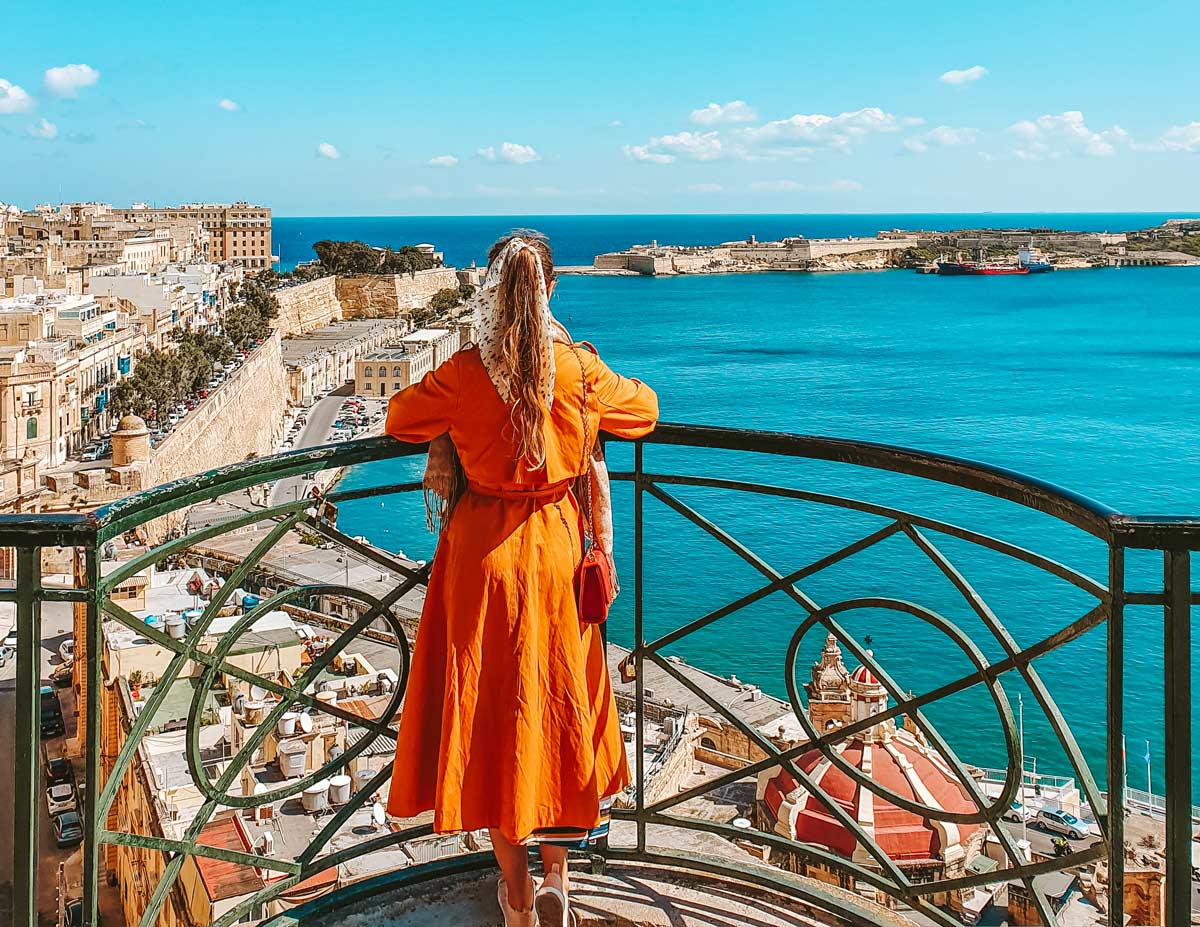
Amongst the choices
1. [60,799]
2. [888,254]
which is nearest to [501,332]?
[60,799]

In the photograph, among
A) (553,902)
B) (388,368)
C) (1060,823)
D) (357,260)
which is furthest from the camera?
(357,260)

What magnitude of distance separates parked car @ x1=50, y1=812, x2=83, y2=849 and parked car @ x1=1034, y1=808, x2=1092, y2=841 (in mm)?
7223

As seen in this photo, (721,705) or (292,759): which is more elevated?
(721,705)

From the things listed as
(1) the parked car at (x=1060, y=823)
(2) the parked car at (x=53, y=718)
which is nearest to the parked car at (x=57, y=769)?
Answer: (2) the parked car at (x=53, y=718)

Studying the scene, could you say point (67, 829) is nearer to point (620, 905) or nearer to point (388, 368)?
point (620, 905)

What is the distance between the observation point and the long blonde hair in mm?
1348

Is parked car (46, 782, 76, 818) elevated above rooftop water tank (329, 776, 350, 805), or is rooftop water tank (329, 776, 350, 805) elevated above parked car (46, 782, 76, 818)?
rooftop water tank (329, 776, 350, 805)

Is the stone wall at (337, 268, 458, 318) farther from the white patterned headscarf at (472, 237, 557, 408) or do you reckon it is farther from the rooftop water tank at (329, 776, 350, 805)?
the white patterned headscarf at (472, 237, 557, 408)

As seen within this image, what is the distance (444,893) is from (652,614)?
14316mm

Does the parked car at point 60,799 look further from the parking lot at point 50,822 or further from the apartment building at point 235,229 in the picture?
the apartment building at point 235,229

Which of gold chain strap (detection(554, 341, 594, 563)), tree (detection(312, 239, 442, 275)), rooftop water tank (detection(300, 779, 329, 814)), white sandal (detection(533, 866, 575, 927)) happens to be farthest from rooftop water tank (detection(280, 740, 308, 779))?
tree (detection(312, 239, 442, 275))

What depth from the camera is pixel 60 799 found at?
1013cm

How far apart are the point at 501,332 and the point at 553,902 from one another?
0.70 metres

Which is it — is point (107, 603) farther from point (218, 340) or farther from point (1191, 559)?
point (218, 340)
